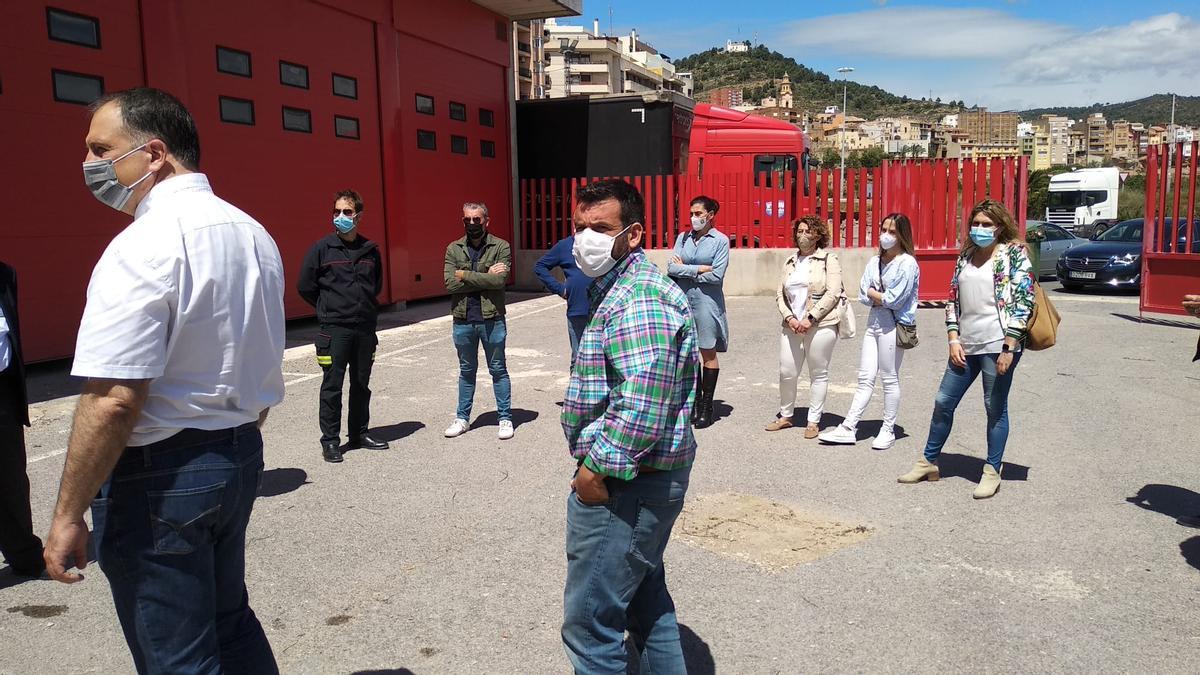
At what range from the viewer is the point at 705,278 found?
22.7ft

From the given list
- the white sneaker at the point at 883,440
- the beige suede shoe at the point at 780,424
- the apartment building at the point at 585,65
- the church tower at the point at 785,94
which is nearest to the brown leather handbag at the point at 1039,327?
the white sneaker at the point at 883,440

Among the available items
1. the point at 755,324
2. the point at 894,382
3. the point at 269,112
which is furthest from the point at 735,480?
the point at 269,112

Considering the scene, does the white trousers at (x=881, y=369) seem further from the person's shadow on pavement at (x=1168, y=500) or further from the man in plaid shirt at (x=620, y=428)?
the man in plaid shirt at (x=620, y=428)

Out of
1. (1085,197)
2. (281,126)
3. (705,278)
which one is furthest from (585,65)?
(705,278)

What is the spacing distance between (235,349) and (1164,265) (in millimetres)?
14031

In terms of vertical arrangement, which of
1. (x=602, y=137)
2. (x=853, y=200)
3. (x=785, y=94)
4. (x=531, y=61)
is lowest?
(x=853, y=200)

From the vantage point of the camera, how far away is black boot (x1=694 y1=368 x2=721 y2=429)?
7191mm

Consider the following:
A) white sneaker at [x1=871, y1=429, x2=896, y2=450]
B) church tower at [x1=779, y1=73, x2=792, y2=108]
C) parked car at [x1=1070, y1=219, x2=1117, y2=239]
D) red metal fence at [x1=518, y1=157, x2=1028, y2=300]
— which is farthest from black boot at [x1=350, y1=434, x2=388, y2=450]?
church tower at [x1=779, y1=73, x2=792, y2=108]

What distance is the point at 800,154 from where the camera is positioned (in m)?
17.3

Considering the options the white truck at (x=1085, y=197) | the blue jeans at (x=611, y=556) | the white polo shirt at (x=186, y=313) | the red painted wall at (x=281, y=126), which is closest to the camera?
the white polo shirt at (x=186, y=313)

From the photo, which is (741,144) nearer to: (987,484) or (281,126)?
(281,126)

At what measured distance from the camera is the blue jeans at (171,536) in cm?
217

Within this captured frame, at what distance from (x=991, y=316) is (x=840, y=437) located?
163 cm

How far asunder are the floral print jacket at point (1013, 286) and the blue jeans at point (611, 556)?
11.3ft
